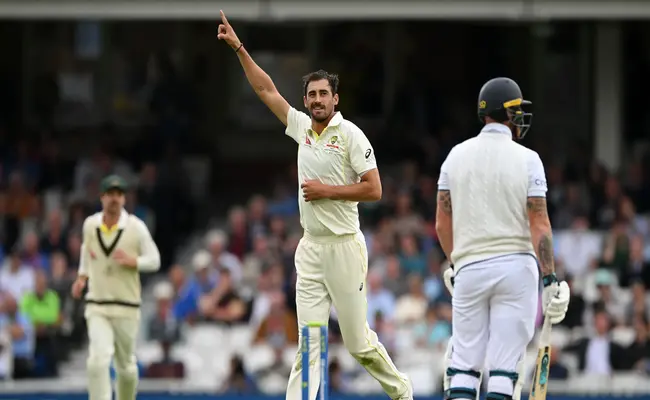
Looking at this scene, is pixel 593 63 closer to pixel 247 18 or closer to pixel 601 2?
pixel 601 2

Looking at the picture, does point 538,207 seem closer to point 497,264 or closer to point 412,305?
point 497,264

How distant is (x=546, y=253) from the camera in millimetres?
7664

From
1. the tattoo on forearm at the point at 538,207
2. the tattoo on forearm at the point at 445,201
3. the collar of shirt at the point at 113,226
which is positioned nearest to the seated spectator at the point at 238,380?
the collar of shirt at the point at 113,226

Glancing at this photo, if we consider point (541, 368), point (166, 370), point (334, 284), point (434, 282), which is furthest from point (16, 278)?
point (541, 368)

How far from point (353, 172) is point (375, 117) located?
12.2m

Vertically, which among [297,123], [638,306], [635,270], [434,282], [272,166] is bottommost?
[638,306]

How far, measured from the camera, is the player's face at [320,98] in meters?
8.65

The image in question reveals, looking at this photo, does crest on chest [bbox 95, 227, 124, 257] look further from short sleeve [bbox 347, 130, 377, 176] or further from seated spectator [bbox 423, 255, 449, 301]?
seated spectator [bbox 423, 255, 449, 301]

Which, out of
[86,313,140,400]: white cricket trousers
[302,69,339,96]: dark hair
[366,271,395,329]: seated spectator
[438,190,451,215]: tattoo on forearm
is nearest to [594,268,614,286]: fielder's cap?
[366,271,395,329]: seated spectator

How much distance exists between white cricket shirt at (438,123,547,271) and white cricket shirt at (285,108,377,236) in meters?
1.06

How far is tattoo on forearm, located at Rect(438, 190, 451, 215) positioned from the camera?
25.9 ft

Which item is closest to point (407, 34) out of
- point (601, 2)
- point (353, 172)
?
point (601, 2)

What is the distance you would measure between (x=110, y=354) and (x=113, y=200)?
112 centimetres

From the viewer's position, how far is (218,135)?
2138cm
